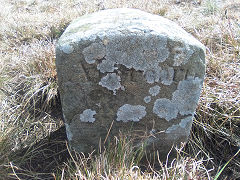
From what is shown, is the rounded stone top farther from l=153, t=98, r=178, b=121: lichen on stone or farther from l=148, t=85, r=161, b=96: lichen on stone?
l=153, t=98, r=178, b=121: lichen on stone

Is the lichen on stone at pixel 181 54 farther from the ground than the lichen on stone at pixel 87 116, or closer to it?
farther from the ground

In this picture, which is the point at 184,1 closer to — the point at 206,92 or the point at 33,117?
the point at 206,92

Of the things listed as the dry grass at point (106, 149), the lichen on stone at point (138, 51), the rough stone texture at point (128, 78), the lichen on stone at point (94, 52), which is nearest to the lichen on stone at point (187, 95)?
the rough stone texture at point (128, 78)

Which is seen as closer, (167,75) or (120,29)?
(120,29)

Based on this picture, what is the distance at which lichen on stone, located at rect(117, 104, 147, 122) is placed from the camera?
192 cm

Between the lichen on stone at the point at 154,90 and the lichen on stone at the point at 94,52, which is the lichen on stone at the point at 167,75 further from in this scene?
the lichen on stone at the point at 94,52

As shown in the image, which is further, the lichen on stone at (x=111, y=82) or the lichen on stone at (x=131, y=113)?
the lichen on stone at (x=131, y=113)

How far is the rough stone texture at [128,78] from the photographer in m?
1.68

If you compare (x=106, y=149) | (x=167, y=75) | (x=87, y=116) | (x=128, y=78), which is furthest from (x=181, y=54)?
(x=106, y=149)

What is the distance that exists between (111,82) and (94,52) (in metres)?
0.27

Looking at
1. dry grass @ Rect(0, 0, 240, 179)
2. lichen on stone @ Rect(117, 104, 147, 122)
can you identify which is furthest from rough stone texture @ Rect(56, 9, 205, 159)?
dry grass @ Rect(0, 0, 240, 179)

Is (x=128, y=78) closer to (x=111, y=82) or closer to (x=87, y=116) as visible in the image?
(x=111, y=82)

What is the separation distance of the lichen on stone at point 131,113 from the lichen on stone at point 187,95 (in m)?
0.27

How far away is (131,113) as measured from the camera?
1944mm
